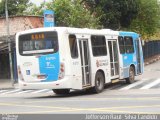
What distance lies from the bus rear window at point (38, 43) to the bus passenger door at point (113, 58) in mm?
4073

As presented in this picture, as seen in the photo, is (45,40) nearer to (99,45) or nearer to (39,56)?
(39,56)

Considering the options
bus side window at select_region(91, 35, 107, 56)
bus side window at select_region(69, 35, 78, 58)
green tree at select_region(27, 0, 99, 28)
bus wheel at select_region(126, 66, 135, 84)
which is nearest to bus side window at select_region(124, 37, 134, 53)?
bus wheel at select_region(126, 66, 135, 84)

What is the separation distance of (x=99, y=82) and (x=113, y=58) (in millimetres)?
2044

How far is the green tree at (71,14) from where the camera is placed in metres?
37.0

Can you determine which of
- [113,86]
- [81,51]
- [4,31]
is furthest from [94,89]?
[4,31]

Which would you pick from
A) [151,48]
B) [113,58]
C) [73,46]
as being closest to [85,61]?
[73,46]

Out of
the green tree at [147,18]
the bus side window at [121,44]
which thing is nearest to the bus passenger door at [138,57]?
the bus side window at [121,44]

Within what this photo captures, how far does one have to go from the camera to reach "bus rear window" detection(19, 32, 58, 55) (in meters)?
21.2

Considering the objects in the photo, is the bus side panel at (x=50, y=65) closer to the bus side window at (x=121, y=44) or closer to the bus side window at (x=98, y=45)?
the bus side window at (x=98, y=45)

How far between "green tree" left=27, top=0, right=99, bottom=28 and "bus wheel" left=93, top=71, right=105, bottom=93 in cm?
1381

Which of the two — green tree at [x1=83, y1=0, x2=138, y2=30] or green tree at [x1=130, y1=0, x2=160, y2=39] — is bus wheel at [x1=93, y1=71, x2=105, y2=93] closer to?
green tree at [x1=83, y1=0, x2=138, y2=30]

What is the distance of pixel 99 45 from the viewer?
23.4m

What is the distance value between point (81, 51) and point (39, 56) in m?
1.79

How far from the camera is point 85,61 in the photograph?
2200 centimetres
